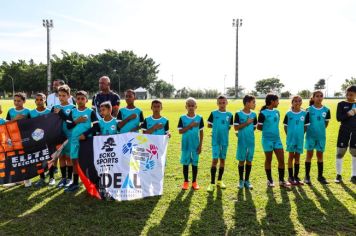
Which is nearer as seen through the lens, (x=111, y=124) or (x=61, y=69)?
(x=111, y=124)

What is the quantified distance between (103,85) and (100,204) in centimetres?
271

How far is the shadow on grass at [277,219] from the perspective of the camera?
16.0ft

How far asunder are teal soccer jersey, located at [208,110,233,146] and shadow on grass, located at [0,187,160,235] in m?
1.76

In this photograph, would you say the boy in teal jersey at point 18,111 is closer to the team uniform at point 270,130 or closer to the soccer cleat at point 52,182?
the soccer cleat at point 52,182

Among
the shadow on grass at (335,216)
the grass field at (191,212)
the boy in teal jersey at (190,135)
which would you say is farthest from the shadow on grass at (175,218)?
the shadow on grass at (335,216)

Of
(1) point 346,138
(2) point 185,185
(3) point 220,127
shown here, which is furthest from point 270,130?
(2) point 185,185

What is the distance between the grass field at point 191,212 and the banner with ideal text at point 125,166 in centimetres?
26

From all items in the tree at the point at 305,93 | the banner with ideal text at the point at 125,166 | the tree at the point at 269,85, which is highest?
the tree at the point at 269,85

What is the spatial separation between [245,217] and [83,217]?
2571 mm

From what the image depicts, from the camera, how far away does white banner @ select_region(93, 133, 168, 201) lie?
19.4ft

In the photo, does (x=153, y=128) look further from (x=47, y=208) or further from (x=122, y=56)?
(x=122, y=56)

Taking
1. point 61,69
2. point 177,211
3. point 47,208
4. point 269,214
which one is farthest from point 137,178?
point 61,69

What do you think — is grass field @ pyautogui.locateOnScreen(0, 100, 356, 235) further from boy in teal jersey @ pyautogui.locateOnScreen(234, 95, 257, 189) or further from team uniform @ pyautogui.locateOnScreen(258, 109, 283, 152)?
team uniform @ pyautogui.locateOnScreen(258, 109, 283, 152)

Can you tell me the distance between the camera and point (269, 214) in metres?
5.52
